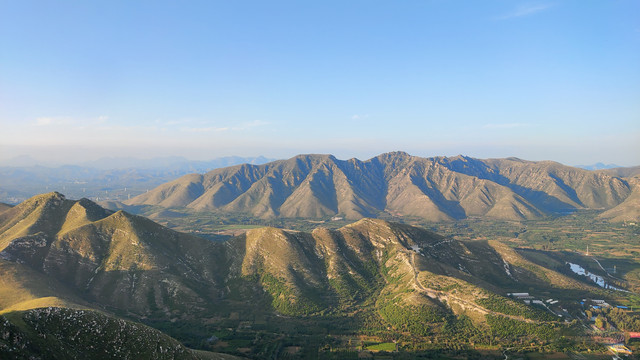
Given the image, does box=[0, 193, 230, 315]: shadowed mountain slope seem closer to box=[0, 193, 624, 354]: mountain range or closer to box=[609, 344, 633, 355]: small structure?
box=[0, 193, 624, 354]: mountain range

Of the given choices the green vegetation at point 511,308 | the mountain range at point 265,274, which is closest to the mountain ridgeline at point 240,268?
the mountain range at point 265,274

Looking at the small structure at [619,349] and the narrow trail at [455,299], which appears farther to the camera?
the narrow trail at [455,299]

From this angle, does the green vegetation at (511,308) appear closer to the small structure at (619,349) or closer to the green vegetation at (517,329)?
the green vegetation at (517,329)

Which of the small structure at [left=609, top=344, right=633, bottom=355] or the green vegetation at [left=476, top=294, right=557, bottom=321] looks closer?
the small structure at [left=609, top=344, right=633, bottom=355]

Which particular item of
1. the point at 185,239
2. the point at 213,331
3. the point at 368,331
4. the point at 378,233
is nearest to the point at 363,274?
the point at 378,233

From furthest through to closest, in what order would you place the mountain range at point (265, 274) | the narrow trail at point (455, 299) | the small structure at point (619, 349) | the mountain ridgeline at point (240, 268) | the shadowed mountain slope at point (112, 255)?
1. the shadowed mountain slope at point (112, 255)
2. the mountain ridgeline at point (240, 268)
3. the mountain range at point (265, 274)
4. the narrow trail at point (455, 299)
5. the small structure at point (619, 349)

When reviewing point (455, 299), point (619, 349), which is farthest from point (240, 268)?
point (619, 349)

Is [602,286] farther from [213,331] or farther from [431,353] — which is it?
[213,331]

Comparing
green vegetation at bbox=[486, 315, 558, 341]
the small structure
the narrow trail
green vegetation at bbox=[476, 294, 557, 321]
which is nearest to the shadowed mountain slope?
the narrow trail

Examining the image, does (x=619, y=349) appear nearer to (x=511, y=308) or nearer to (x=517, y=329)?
(x=517, y=329)

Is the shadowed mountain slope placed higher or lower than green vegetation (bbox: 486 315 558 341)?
higher

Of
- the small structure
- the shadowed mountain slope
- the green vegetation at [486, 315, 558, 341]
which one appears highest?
the shadowed mountain slope
